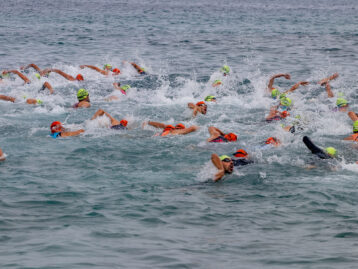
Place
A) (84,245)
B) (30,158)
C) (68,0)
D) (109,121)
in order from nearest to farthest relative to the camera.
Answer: (84,245) < (30,158) < (109,121) < (68,0)

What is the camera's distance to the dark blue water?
8250mm

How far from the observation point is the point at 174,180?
38.8ft

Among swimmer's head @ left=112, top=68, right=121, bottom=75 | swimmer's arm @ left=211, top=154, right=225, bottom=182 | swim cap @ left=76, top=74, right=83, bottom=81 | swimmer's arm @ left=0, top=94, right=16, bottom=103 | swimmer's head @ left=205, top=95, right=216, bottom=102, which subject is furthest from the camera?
swimmer's head @ left=112, top=68, right=121, bottom=75

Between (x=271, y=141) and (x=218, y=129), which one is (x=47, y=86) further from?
(x=271, y=141)

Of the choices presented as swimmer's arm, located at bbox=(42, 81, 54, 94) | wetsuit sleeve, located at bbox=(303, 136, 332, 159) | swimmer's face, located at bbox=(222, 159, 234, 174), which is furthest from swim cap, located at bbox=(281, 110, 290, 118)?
swimmer's arm, located at bbox=(42, 81, 54, 94)

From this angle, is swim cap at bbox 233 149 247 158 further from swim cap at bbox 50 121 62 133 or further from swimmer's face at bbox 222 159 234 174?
swim cap at bbox 50 121 62 133

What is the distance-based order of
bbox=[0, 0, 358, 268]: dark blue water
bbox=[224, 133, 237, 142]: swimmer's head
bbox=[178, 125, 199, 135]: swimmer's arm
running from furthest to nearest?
bbox=[178, 125, 199, 135]: swimmer's arm
bbox=[224, 133, 237, 142]: swimmer's head
bbox=[0, 0, 358, 268]: dark blue water

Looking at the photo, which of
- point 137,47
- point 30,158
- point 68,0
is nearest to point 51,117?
point 30,158

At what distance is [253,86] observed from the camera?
23.6m

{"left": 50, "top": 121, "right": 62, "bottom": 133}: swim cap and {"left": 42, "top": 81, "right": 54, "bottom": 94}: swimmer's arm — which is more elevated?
{"left": 42, "top": 81, "right": 54, "bottom": 94}: swimmer's arm

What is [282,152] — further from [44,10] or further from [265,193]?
[44,10]

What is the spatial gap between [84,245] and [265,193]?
4357 millimetres

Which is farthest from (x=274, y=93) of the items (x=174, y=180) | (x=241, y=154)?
(x=174, y=180)

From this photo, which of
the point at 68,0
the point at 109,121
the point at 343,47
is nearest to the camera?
the point at 109,121
